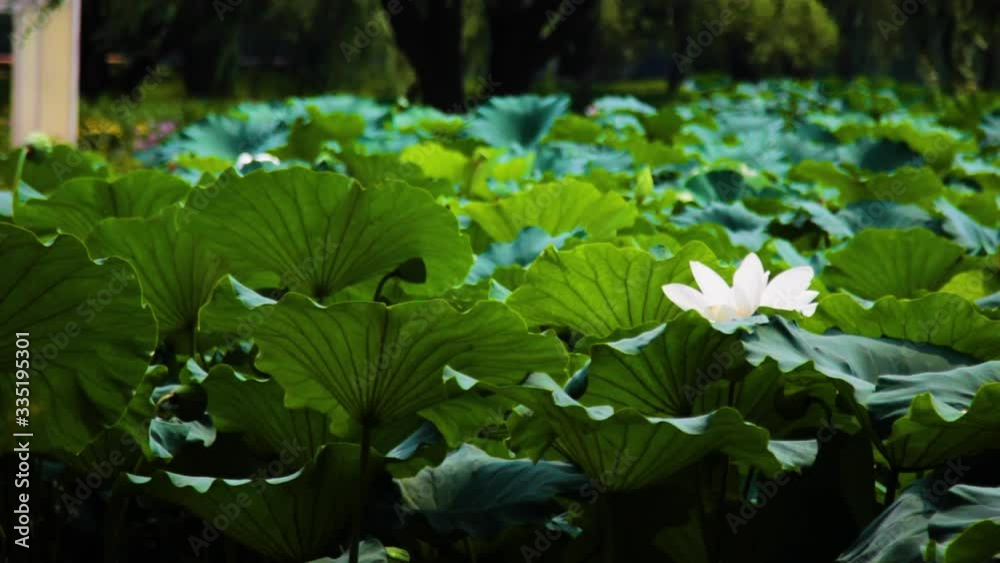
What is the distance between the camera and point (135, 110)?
12.6 m

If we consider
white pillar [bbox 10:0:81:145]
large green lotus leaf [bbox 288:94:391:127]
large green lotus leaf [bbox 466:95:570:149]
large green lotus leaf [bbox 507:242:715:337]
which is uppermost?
large green lotus leaf [bbox 507:242:715:337]

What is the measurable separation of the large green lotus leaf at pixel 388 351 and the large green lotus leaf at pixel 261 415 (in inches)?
3.7

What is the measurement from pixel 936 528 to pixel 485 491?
0.40 m

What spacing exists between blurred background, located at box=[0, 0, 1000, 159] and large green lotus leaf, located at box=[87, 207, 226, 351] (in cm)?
596

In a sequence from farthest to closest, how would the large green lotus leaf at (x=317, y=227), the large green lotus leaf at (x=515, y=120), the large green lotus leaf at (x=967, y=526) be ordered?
the large green lotus leaf at (x=515, y=120) < the large green lotus leaf at (x=317, y=227) < the large green lotus leaf at (x=967, y=526)

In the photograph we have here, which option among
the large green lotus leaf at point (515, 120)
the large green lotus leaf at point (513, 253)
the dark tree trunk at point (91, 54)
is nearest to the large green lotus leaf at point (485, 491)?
the large green lotus leaf at point (513, 253)

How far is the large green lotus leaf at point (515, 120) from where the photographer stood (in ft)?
12.8

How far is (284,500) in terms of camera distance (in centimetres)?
116

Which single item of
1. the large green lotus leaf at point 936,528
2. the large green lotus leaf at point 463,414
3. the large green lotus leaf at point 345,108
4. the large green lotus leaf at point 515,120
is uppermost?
the large green lotus leaf at point 936,528

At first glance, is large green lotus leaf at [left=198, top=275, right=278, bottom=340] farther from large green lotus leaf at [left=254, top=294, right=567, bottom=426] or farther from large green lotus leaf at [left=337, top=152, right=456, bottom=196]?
large green lotus leaf at [left=337, top=152, right=456, bottom=196]

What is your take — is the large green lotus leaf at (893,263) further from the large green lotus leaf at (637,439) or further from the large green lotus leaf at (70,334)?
the large green lotus leaf at (70,334)

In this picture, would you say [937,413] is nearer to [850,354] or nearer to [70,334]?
[850,354]

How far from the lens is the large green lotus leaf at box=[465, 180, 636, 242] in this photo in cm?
207

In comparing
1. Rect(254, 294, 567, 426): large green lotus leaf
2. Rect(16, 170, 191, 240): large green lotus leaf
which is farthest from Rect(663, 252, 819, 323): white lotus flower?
Rect(16, 170, 191, 240): large green lotus leaf
